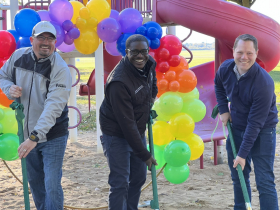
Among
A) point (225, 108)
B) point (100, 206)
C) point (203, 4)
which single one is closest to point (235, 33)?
point (203, 4)

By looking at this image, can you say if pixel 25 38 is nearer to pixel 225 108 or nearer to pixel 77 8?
pixel 77 8

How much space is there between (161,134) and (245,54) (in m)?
1.62

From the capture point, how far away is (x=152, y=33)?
4.18 m

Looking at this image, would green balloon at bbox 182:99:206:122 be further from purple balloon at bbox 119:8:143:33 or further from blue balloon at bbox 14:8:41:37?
blue balloon at bbox 14:8:41:37

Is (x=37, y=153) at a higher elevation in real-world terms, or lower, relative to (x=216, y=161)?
higher

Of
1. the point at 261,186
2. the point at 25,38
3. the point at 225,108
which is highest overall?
the point at 25,38

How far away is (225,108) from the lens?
3619 mm

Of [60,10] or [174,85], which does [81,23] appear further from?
[174,85]

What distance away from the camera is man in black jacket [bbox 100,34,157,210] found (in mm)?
2951

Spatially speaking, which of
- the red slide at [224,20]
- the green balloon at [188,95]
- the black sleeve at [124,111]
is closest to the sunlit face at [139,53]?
the black sleeve at [124,111]

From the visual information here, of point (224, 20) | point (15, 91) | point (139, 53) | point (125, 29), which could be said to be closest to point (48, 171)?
point (15, 91)

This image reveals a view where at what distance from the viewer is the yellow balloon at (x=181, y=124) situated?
429cm

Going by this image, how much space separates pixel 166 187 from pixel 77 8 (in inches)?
105

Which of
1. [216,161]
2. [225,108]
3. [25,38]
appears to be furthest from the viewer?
[216,161]
